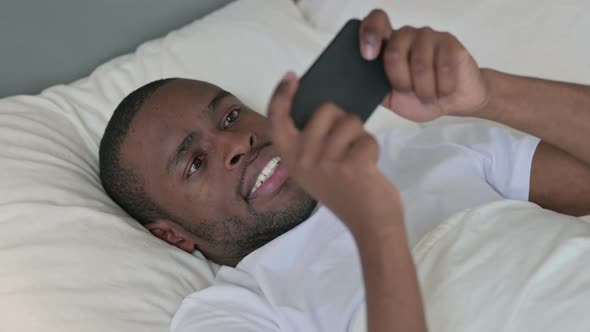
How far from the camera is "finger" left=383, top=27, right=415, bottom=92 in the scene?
80cm

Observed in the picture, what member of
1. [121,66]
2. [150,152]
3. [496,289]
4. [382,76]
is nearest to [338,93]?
[382,76]

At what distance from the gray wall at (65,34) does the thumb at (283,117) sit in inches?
33.1

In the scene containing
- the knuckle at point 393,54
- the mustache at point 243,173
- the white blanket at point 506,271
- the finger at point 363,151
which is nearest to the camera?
the finger at point 363,151

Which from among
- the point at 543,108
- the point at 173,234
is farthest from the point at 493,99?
the point at 173,234

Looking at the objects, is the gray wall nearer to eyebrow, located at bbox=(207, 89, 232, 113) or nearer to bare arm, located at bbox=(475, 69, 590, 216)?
eyebrow, located at bbox=(207, 89, 232, 113)

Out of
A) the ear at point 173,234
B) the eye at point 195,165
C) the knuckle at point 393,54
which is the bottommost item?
the ear at point 173,234

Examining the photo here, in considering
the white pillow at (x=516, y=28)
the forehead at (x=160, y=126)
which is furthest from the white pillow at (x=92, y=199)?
the white pillow at (x=516, y=28)

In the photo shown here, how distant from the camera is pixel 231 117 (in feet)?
4.07

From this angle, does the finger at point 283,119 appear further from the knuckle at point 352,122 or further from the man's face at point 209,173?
the man's face at point 209,173

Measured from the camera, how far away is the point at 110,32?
1.46m

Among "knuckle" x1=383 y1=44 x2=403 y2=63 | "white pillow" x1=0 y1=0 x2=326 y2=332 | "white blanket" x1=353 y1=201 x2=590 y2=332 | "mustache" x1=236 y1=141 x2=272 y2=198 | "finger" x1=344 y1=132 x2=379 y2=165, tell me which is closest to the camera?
"finger" x1=344 y1=132 x2=379 y2=165

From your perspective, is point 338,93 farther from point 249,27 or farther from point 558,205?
point 249,27

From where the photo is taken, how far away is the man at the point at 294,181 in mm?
923

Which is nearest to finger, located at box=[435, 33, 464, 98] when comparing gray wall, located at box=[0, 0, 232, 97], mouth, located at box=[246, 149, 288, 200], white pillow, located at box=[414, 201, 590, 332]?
white pillow, located at box=[414, 201, 590, 332]
